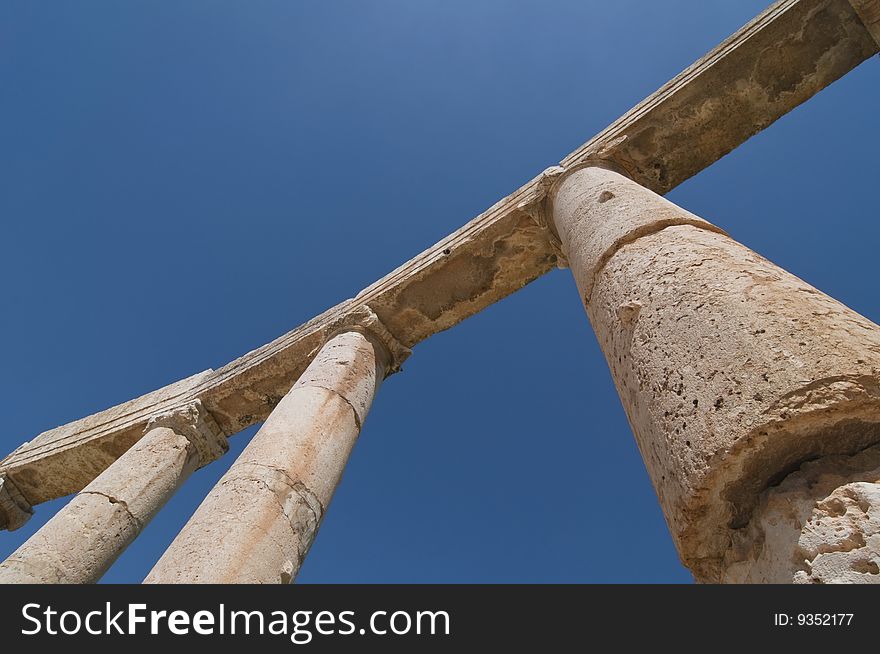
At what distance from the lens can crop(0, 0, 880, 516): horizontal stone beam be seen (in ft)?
25.9

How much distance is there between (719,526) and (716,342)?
97cm

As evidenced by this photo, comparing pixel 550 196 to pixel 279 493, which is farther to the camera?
pixel 550 196

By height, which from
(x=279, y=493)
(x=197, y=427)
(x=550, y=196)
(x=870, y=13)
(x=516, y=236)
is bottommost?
(x=279, y=493)

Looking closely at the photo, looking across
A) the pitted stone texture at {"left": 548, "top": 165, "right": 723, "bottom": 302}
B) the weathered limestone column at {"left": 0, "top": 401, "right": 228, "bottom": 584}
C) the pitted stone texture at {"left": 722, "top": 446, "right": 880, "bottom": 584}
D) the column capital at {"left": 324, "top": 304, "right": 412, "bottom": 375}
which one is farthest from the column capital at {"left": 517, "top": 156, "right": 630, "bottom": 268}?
the weathered limestone column at {"left": 0, "top": 401, "right": 228, "bottom": 584}

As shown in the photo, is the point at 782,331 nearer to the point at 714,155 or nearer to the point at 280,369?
the point at 714,155

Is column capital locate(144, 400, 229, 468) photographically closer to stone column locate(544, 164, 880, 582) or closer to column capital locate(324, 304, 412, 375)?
column capital locate(324, 304, 412, 375)

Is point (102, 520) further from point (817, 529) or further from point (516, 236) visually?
point (817, 529)

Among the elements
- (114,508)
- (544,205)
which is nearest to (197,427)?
(114,508)

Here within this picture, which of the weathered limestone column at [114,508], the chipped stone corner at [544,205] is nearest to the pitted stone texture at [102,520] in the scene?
the weathered limestone column at [114,508]

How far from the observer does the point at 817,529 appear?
7.56ft

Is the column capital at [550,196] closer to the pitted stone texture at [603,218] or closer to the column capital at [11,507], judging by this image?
the pitted stone texture at [603,218]

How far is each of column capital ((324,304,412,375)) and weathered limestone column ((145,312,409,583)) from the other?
2.82 ft

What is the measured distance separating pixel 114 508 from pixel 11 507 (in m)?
5.35

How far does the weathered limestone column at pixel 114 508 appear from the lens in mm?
7547
